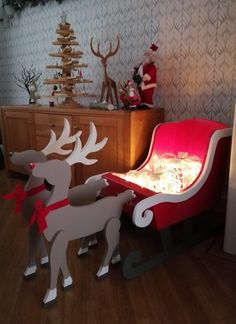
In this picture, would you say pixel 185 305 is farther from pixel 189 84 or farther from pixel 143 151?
pixel 189 84

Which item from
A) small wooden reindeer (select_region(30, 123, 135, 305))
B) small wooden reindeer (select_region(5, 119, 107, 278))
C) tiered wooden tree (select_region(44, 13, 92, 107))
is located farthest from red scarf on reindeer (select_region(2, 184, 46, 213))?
tiered wooden tree (select_region(44, 13, 92, 107))

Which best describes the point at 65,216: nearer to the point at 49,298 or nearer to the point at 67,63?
the point at 49,298

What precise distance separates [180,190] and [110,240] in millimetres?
562

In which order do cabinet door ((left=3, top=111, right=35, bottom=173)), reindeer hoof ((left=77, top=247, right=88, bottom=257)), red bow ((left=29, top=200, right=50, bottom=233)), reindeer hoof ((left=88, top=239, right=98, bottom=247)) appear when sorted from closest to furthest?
1. red bow ((left=29, top=200, right=50, bottom=233))
2. reindeer hoof ((left=77, top=247, right=88, bottom=257))
3. reindeer hoof ((left=88, top=239, right=98, bottom=247))
4. cabinet door ((left=3, top=111, right=35, bottom=173))

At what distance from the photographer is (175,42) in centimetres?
242

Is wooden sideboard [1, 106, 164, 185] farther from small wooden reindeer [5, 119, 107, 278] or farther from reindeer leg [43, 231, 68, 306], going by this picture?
reindeer leg [43, 231, 68, 306]

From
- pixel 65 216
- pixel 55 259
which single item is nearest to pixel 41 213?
pixel 65 216

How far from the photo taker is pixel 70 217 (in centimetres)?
144

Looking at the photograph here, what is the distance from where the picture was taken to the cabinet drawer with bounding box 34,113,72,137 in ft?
9.06

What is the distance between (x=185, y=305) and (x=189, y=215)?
549 mm

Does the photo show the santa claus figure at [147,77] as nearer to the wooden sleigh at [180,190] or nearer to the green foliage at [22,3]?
the wooden sleigh at [180,190]

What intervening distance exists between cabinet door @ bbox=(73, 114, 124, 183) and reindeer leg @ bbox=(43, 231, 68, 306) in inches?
41.2

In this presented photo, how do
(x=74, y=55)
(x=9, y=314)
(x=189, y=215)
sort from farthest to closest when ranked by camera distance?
(x=74, y=55) → (x=189, y=215) → (x=9, y=314)

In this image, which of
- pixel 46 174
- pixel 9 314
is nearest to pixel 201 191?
pixel 46 174
